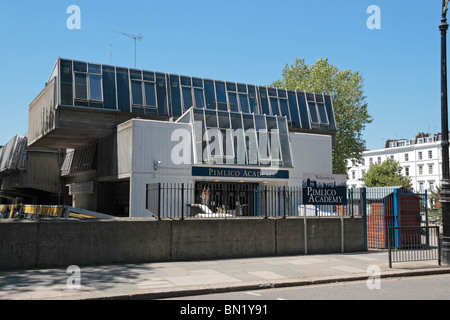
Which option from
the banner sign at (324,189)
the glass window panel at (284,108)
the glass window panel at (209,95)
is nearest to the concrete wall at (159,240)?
the banner sign at (324,189)

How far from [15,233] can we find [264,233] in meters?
7.68

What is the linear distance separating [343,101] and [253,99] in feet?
64.6

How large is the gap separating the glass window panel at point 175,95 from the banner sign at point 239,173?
609cm

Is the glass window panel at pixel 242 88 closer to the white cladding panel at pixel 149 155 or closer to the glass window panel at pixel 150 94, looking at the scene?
the glass window panel at pixel 150 94

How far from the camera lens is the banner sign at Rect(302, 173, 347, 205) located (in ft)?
50.7

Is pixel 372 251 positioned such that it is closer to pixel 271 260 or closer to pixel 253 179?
pixel 271 260

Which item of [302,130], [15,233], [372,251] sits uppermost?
[302,130]

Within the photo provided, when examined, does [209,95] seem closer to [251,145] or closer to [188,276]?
[251,145]

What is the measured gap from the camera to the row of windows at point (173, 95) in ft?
91.8

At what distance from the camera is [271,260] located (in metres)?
13.5

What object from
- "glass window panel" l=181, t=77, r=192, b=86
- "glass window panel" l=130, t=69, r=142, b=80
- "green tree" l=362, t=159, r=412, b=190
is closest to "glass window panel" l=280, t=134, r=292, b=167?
"glass window panel" l=181, t=77, r=192, b=86

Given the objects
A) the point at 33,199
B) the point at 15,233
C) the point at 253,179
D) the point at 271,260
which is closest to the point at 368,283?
the point at 271,260

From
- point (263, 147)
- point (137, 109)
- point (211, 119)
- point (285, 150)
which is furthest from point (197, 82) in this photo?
point (285, 150)

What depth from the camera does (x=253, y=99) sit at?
3331cm
